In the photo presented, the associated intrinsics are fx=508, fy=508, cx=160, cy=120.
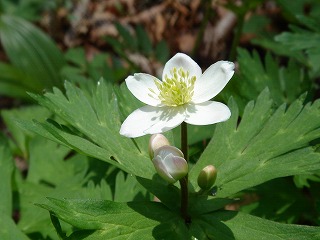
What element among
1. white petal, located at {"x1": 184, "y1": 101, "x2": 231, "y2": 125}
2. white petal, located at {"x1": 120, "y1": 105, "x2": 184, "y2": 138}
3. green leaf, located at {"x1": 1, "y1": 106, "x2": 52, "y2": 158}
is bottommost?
green leaf, located at {"x1": 1, "y1": 106, "x2": 52, "y2": 158}

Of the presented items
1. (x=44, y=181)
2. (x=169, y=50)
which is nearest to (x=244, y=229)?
(x=44, y=181)

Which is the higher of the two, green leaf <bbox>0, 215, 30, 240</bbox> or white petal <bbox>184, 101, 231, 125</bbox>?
white petal <bbox>184, 101, 231, 125</bbox>

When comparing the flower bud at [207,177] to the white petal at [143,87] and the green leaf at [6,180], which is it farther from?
the green leaf at [6,180]

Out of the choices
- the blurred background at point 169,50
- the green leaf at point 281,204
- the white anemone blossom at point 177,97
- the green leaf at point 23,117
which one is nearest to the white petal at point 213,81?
the white anemone blossom at point 177,97

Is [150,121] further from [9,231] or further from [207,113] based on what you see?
[9,231]

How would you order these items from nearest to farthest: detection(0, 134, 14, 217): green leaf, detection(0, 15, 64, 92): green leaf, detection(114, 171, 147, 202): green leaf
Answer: detection(114, 171, 147, 202): green leaf, detection(0, 134, 14, 217): green leaf, detection(0, 15, 64, 92): green leaf

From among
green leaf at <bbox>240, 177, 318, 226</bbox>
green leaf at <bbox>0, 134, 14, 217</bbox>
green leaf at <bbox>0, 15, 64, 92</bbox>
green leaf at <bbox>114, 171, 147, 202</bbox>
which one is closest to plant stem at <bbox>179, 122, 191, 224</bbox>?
green leaf at <bbox>114, 171, 147, 202</bbox>

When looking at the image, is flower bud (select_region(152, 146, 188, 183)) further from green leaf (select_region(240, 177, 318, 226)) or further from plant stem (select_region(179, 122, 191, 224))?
green leaf (select_region(240, 177, 318, 226))
